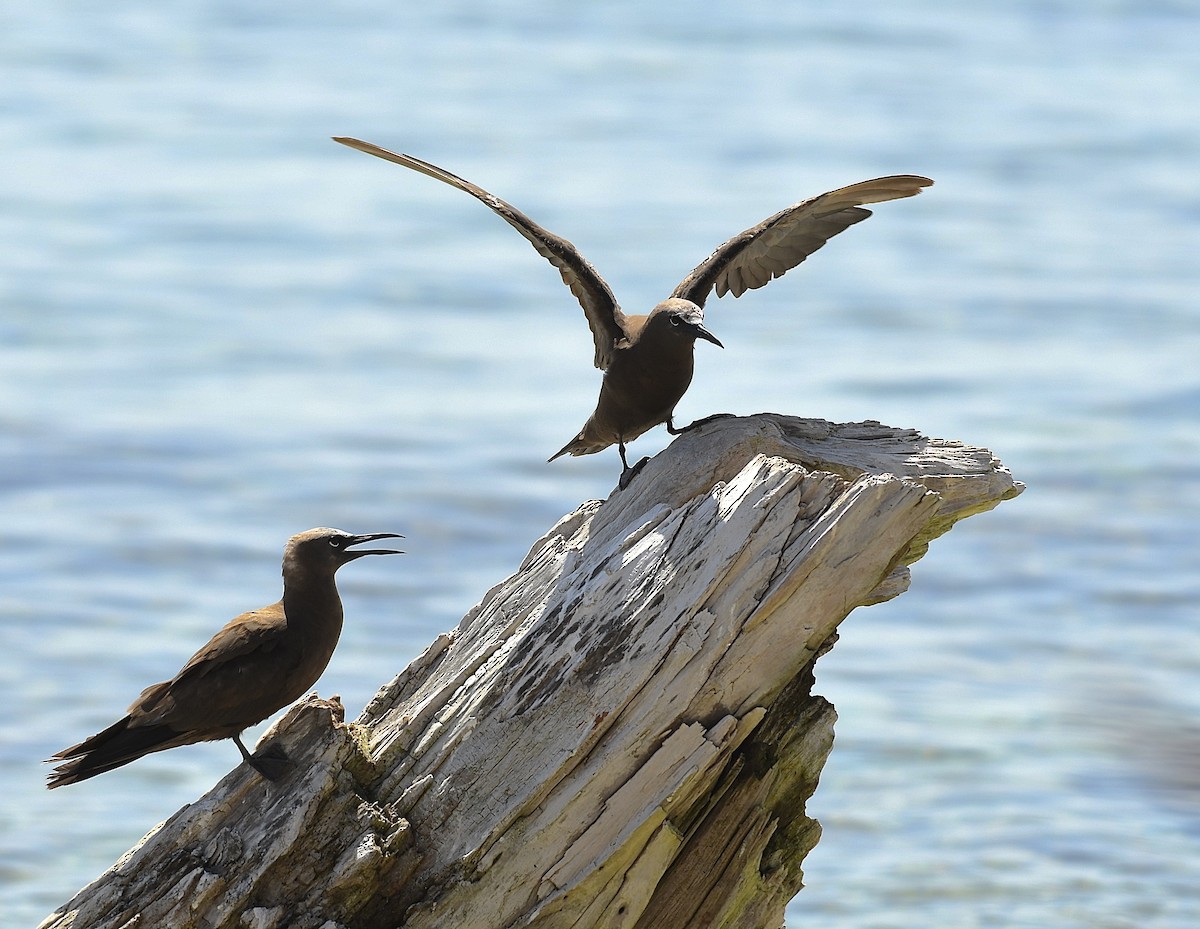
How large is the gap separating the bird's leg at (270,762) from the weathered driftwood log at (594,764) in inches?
1.6

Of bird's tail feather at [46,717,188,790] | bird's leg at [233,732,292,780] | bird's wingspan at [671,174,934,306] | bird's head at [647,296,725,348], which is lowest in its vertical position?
bird's tail feather at [46,717,188,790]

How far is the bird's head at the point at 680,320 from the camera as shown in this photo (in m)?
6.19

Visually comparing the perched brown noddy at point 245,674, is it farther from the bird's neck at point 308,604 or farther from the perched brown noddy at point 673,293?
the perched brown noddy at point 673,293

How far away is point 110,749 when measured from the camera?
5.50m

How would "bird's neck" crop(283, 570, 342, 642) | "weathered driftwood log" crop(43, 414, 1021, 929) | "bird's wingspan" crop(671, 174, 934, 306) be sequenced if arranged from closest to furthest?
"weathered driftwood log" crop(43, 414, 1021, 929), "bird's neck" crop(283, 570, 342, 642), "bird's wingspan" crop(671, 174, 934, 306)

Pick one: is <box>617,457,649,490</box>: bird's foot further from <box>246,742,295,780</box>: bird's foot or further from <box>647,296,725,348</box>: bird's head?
<box>246,742,295,780</box>: bird's foot

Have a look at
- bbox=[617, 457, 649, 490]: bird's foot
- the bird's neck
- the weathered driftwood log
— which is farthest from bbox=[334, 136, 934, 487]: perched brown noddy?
the bird's neck

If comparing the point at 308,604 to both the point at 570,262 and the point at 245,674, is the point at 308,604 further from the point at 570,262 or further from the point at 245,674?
the point at 570,262

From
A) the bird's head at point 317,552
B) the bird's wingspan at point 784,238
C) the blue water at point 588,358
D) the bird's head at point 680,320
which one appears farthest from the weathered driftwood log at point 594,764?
the blue water at point 588,358

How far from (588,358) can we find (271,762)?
11433mm

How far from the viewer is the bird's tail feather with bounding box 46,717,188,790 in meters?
5.43

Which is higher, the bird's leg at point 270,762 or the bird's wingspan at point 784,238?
the bird's wingspan at point 784,238

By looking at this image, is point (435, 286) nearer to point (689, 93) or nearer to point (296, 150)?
point (296, 150)

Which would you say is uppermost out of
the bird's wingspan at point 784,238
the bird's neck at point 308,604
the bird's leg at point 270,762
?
the bird's wingspan at point 784,238
